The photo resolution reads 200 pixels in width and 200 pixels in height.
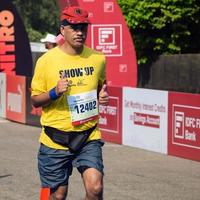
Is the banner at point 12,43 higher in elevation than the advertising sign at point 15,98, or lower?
higher

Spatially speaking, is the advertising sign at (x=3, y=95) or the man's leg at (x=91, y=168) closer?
the man's leg at (x=91, y=168)

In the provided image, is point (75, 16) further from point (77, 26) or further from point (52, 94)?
point (52, 94)

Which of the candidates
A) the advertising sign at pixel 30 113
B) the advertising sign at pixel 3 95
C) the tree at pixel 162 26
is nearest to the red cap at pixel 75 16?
the advertising sign at pixel 30 113

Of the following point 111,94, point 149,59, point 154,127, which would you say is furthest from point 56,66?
point 149,59

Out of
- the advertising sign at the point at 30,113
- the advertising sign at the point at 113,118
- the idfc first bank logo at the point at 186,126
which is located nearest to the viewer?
the idfc first bank logo at the point at 186,126

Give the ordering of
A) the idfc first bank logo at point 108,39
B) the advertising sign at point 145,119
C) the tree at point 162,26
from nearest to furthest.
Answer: the advertising sign at point 145,119 → the idfc first bank logo at point 108,39 → the tree at point 162,26

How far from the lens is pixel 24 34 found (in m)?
23.5

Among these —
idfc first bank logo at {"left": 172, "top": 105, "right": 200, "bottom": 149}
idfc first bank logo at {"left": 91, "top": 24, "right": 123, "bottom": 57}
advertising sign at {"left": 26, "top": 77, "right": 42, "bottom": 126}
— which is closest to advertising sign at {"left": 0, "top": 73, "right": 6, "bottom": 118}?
advertising sign at {"left": 26, "top": 77, "right": 42, "bottom": 126}

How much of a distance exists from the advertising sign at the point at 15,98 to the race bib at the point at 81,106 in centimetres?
1243

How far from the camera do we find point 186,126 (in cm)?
1306

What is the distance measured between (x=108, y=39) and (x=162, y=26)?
41.2 ft

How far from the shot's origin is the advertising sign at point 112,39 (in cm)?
1808

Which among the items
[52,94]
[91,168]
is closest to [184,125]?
[91,168]

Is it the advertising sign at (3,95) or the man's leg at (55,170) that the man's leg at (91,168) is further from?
the advertising sign at (3,95)
